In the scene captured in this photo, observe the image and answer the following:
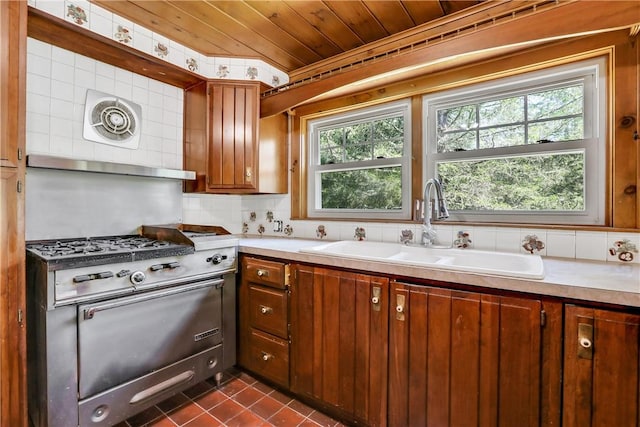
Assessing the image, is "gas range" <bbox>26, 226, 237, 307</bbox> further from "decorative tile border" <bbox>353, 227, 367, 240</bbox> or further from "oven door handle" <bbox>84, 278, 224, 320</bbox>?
"decorative tile border" <bbox>353, 227, 367, 240</bbox>

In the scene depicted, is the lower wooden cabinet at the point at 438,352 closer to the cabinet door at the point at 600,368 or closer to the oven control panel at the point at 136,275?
the cabinet door at the point at 600,368

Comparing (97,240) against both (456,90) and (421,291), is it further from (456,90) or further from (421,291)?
(456,90)

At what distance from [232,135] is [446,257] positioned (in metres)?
1.70

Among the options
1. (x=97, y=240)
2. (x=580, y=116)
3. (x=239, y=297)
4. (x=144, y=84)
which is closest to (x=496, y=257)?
(x=580, y=116)

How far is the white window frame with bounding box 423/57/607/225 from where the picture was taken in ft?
4.57

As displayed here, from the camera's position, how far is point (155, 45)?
1.91 meters

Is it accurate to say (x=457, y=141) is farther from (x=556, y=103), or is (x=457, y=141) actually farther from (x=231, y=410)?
(x=231, y=410)

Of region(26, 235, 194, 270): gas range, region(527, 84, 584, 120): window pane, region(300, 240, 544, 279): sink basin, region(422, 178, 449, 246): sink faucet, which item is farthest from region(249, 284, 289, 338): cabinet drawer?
region(527, 84, 584, 120): window pane

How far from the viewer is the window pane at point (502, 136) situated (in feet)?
5.31

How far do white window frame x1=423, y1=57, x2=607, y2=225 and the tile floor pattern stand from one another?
1.46m

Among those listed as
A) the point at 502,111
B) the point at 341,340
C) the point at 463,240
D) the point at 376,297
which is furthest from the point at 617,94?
the point at 341,340

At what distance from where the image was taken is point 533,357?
1.01m

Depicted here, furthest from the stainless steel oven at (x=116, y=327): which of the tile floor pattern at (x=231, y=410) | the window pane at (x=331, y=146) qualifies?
the window pane at (x=331, y=146)

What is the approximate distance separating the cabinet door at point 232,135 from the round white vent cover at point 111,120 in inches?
20.2
